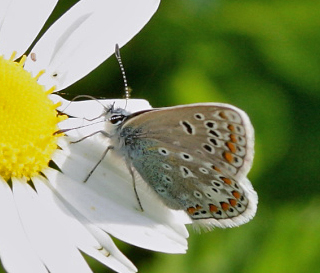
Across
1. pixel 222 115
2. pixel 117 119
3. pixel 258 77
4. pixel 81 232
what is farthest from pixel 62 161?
pixel 258 77

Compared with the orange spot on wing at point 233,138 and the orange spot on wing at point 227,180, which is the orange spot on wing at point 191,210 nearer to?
the orange spot on wing at point 227,180

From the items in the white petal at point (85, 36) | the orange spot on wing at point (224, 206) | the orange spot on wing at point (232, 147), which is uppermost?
the white petal at point (85, 36)

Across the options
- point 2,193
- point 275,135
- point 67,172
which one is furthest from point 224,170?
point 275,135

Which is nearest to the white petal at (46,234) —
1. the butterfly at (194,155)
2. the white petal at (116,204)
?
the white petal at (116,204)

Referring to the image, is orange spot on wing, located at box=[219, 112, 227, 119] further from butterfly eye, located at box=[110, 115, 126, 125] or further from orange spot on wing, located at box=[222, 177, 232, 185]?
butterfly eye, located at box=[110, 115, 126, 125]

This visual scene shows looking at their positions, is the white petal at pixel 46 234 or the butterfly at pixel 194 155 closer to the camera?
the white petal at pixel 46 234

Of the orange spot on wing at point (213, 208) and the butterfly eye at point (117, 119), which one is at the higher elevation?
the butterfly eye at point (117, 119)

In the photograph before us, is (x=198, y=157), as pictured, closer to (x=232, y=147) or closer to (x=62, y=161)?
(x=232, y=147)

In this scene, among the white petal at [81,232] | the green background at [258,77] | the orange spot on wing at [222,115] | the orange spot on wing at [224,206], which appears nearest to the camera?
the white petal at [81,232]
